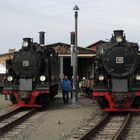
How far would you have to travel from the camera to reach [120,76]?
19.2m

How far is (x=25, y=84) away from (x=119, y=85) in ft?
16.4

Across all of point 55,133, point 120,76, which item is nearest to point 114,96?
point 120,76

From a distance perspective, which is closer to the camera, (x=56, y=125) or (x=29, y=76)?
(x=56, y=125)

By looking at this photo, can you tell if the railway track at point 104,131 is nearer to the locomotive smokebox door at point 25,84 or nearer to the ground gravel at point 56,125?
the ground gravel at point 56,125

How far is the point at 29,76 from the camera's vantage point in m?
22.1

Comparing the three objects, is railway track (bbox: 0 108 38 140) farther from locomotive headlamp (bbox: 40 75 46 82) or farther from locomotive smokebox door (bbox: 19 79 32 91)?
locomotive headlamp (bbox: 40 75 46 82)

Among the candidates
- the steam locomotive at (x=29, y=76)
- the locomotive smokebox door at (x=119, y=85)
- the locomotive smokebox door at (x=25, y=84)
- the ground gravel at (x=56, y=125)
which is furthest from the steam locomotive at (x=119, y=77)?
the locomotive smokebox door at (x=25, y=84)

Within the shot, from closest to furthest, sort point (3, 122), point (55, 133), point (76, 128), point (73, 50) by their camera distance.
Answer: point (55, 133) → point (76, 128) → point (3, 122) → point (73, 50)

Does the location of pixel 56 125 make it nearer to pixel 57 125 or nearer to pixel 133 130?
pixel 57 125

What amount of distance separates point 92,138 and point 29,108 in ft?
33.5

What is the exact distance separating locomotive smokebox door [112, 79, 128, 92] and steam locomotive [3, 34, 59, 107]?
3.69m

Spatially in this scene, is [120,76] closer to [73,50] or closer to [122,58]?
[122,58]

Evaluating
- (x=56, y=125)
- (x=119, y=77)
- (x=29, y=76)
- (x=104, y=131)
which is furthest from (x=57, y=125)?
(x=29, y=76)

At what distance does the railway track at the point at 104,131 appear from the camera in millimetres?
12391
